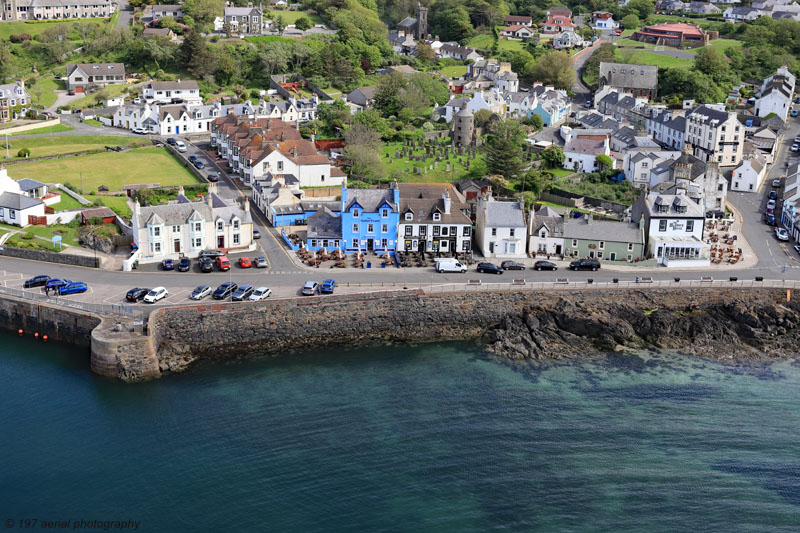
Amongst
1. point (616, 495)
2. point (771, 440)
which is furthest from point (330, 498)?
point (771, 440)

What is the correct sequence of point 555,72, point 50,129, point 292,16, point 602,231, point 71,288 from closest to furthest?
point 71,288, point 602,231, point 50,129, point 555,72, point 292,16

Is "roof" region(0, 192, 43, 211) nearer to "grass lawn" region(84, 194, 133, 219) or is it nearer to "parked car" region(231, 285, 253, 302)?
"grass lawn" region(84, 194, 133, 219)

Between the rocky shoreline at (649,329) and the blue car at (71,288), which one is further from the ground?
the blue car at (71,288)

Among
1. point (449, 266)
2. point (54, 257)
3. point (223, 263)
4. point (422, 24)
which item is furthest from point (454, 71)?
point (54, 257)

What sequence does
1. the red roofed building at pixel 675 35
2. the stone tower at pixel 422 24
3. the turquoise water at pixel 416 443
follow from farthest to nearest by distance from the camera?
1. the stone tower at pixel 422 24
2. the red roofed building at pixel 675 35
3. the turquoise water at pixel 416 443

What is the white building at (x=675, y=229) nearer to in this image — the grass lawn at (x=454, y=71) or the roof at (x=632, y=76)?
the roof at (x=632, y=76)

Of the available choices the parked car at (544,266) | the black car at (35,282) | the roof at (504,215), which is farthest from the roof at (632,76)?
the black car at (35,282)

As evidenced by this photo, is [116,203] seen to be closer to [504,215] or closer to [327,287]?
[327,287]
